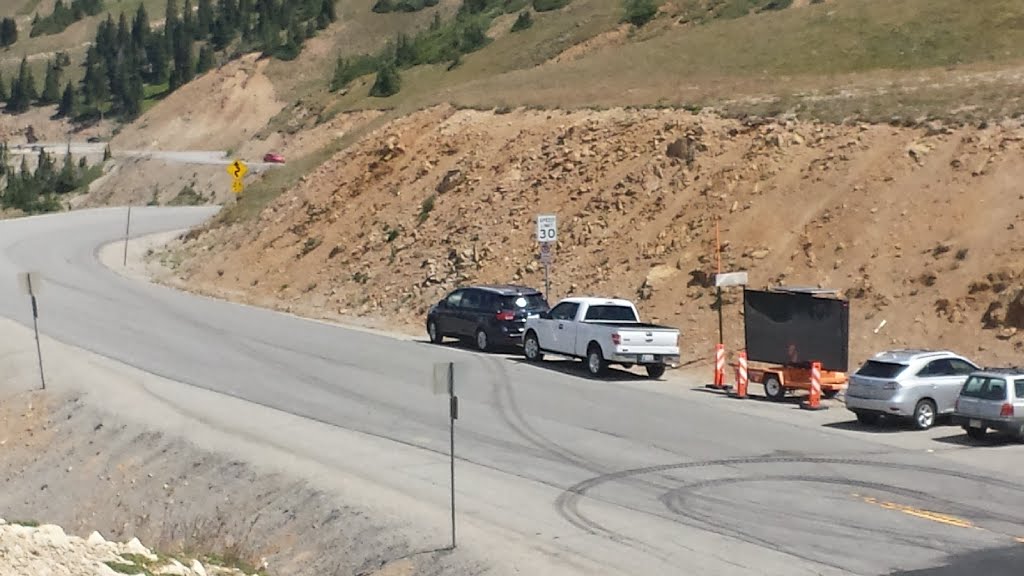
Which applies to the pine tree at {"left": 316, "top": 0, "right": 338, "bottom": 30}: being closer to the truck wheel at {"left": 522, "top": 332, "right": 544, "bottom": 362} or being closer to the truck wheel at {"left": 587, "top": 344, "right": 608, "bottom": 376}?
the truck wheel at {"left": 522, "top": 332, "right": 544, "bottom": 362}

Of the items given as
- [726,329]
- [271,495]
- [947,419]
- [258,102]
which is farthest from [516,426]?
[258,102]

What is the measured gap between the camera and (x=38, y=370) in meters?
32.9

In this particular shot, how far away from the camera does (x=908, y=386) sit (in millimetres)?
24562

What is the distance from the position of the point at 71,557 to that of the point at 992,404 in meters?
15.4

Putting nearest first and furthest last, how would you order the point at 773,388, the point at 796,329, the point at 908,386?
1. the point at 908,386
2. the point at 773,388
3. the point at 796,329

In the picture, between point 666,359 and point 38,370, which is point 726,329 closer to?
point 666,359

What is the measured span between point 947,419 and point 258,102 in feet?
315

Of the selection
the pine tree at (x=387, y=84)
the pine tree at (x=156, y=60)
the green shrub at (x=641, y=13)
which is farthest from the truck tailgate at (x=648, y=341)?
the pine tree at (x=156, y=60)

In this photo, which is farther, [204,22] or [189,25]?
[204,22]

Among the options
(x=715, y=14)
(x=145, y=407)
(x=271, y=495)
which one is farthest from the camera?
(x=715, y=14)

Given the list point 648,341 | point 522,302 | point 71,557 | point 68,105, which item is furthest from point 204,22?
point 71,557

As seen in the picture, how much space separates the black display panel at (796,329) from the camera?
28406 mm

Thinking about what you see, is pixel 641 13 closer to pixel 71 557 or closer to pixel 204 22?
pixel 71 557

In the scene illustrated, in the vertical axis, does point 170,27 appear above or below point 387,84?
above
